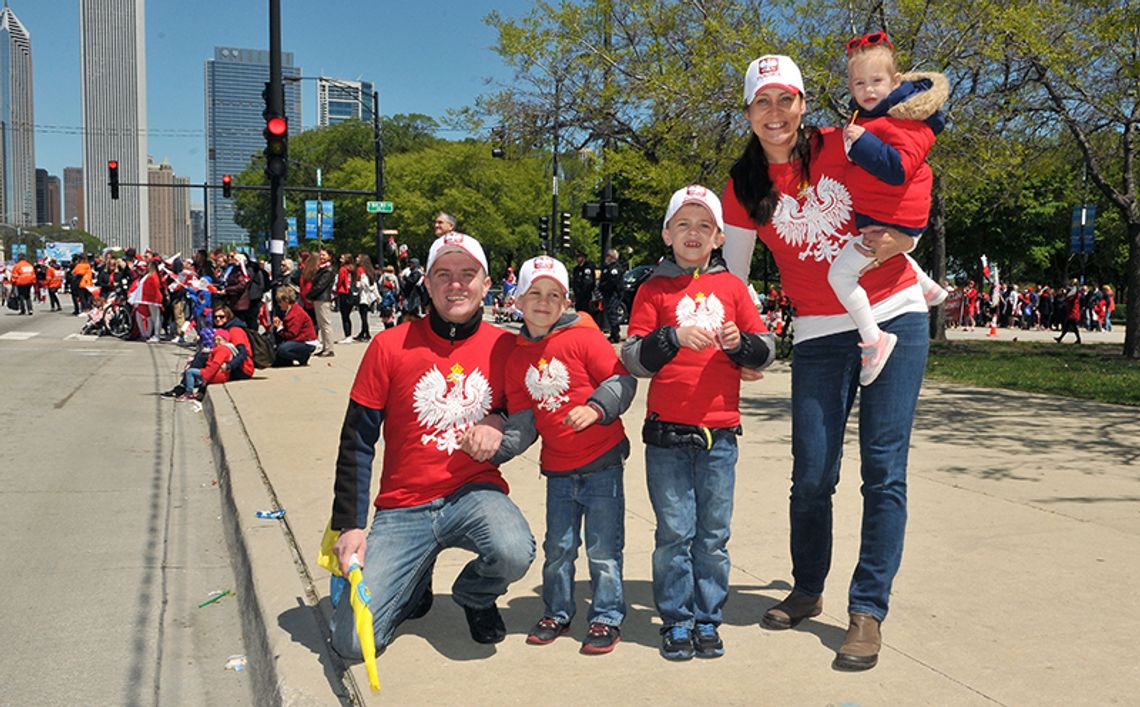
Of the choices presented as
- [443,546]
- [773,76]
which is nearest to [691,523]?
[443,546]

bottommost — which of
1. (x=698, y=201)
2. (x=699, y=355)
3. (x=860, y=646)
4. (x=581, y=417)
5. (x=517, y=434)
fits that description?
(x=860, y=646)

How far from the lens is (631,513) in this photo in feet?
18.9

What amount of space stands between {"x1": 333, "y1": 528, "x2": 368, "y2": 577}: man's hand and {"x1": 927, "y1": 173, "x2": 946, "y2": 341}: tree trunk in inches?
645

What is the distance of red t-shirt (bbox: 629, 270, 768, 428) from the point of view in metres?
3.53

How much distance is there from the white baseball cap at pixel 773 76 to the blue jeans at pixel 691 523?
4.10ft

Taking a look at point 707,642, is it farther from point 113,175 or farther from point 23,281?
point 113,175

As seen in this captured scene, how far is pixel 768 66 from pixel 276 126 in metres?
13.4

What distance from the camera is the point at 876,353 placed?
3396 millimetres

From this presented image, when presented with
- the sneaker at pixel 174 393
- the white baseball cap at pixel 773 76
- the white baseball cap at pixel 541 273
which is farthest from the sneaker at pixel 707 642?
the sneaker at pixel 174 393

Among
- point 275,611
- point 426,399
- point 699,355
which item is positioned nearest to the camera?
point 699,355

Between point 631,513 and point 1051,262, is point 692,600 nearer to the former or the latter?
point 631,513

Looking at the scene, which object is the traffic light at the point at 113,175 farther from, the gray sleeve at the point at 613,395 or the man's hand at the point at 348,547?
the gray sleeve at the point at 613,395

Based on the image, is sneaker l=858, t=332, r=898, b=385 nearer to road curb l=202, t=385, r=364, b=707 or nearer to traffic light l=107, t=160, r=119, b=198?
road curb l=202, t=385, r=364, b=707

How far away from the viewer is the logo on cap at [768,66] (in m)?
3.55
